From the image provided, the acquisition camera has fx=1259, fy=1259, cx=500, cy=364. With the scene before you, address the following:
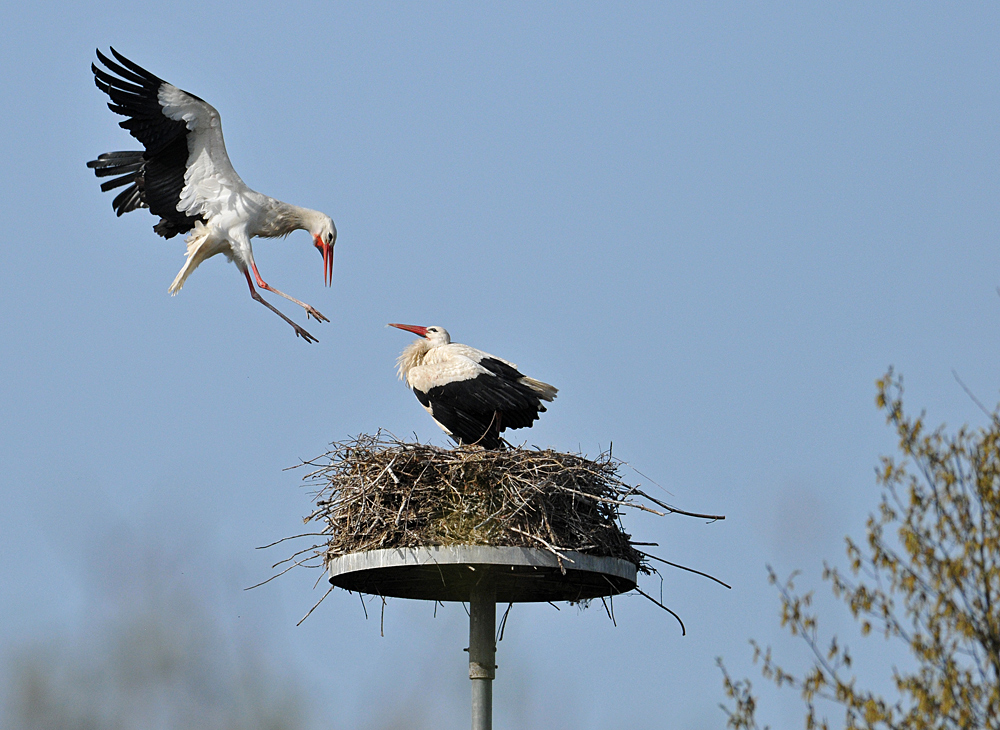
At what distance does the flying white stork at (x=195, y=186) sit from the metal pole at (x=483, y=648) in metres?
2.70

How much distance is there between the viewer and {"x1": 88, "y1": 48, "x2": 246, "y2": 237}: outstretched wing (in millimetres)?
10117

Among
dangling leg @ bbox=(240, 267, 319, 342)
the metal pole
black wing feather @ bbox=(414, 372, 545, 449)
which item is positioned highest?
dangling leg @ bbox=(240, 267, 319, 342)

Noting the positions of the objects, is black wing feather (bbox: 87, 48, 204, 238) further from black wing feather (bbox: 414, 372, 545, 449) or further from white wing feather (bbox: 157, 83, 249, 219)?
black wing feather (bbox: 414, 372, 545, 449)

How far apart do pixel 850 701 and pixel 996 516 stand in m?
1.16

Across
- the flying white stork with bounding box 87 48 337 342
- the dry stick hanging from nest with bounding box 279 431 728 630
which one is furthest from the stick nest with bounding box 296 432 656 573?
the flying white stork with bounding box 87 48 337 342

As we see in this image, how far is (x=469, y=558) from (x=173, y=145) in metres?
4.79

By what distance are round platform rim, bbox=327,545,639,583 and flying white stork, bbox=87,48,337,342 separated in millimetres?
2569

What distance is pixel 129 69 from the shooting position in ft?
33.0

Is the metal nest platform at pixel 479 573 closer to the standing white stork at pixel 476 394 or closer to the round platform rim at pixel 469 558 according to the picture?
the round platform rim at pixel 469 558

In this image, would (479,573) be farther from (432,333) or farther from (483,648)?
(432,333)

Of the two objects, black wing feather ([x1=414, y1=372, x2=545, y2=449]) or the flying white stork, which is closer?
black wing feather ([x1=414, y1=372, x2=545, y2=449])

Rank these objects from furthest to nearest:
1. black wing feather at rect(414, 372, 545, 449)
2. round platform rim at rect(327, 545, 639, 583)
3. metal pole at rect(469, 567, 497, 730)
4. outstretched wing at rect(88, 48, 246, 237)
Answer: outstretched wing at rect(88, 48, 246, 237)
black wing feather at rect(414, 372, 545, 449)
metal pole at rect(469, 567, 497, 730)
round platform rim at rect(327, 545, 639, 583)

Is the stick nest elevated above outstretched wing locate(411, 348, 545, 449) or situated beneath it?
situated beneath

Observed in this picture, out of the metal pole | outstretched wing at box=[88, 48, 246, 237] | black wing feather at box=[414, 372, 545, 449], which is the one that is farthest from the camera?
outstretched wing at box=[88, 48, 246, 237]
